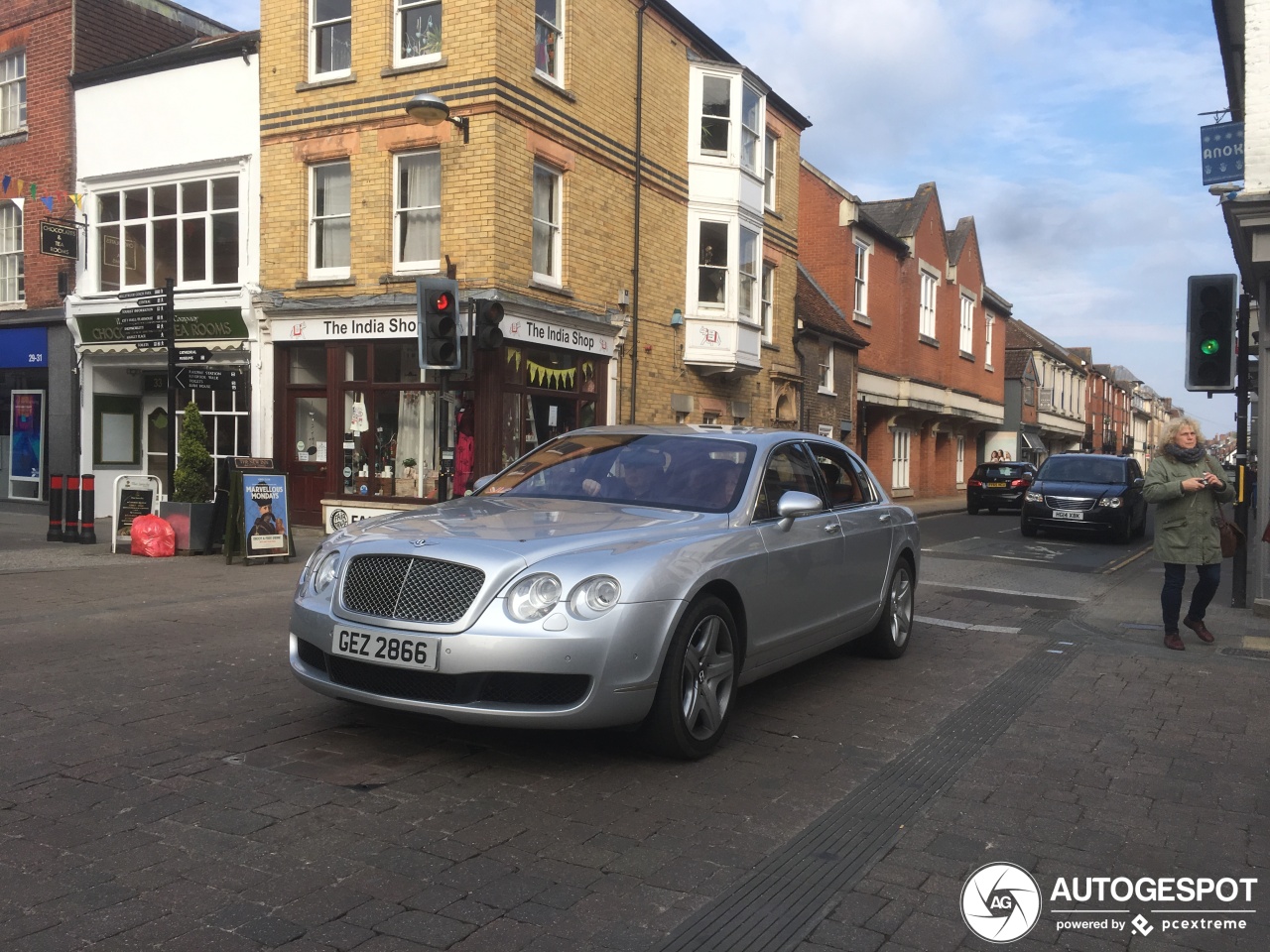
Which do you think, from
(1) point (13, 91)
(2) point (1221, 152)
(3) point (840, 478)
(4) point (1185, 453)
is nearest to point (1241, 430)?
(4) point (1185, 453)

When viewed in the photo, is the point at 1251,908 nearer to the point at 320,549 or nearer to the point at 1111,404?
the point at 320,549

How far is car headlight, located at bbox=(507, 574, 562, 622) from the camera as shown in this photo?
4.33m

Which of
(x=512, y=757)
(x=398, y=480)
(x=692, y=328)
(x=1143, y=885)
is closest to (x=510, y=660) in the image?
(x=512, y=757)

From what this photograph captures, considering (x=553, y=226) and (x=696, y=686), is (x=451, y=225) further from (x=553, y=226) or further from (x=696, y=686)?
(x=696, y=686)

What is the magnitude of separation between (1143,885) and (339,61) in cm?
1680

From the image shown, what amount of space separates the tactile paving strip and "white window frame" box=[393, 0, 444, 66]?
44.6ft

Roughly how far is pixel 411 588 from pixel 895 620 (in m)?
4.08

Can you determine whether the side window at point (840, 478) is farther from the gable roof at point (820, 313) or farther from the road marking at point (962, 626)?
the gable roof at point (820, 313)

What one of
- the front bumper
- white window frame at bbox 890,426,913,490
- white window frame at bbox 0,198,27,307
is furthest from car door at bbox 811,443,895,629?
white window frame at bbox 890,426,913,490

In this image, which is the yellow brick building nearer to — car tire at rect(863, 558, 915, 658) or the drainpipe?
the drainpipe

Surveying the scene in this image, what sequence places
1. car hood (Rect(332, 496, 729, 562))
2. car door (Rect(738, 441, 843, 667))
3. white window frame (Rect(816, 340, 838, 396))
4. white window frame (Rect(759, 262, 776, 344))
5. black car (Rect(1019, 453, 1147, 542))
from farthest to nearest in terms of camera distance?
white window frame (Rect(816, 340, 838, 396)) < white window frame (Rect(759, 262, 776, 344)) < black car (Rect(1019, 453, 1147, 542)) < car door (Rect(738, 441, 843, 667)) < car hood (Rect(332, 496, 729, 562))

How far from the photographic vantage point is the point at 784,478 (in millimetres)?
6098

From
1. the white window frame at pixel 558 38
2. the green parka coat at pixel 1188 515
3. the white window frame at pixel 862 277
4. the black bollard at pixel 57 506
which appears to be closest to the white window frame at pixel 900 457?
the white window frame at pixel 862 277

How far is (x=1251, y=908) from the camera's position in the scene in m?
3.47
